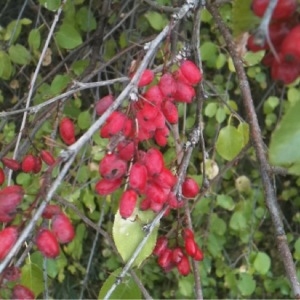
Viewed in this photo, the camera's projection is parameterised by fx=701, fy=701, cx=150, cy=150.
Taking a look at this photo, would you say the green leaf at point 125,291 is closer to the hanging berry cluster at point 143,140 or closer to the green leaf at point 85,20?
the hanging berry cluster at point 143,140

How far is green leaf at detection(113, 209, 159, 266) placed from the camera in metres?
0.89

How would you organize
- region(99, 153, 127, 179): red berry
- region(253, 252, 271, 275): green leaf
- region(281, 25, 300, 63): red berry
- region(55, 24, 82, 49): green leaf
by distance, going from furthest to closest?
1. region(253, 252, 271, 275): green leaf
2. region(55, 24, 82, 49): green leaf
3. region(99, 153, 127, 179): red berry
4. region(281, 25, 300, 63): red berry

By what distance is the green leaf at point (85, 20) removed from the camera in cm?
173

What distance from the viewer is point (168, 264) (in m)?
1.07

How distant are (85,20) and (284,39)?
127 centimetres

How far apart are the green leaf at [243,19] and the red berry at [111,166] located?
0.19m

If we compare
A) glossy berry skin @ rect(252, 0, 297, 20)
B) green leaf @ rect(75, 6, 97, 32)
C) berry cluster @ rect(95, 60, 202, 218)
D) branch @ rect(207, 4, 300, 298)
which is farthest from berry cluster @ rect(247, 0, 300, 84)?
green leaf @ rect(75, 6, 97, 32)

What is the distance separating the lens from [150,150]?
31.6 inches

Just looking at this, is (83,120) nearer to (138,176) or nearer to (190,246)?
(190,246)

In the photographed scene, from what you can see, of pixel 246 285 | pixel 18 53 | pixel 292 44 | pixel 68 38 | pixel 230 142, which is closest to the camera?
pixel 292 44

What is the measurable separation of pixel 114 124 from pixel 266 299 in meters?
1.77

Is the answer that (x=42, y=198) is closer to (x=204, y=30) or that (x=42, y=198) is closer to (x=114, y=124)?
(x=114, y=124)

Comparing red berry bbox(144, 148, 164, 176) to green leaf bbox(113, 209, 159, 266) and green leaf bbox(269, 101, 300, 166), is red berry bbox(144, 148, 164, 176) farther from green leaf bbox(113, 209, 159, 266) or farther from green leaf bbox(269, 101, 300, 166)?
green leaf bbox(269, 101, 300, 166)

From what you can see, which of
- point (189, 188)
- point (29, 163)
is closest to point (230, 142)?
point (189, 188)
